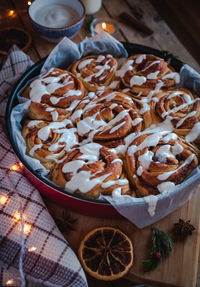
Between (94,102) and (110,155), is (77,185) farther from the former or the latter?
(94,102)

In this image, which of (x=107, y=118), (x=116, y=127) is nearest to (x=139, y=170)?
(x=116, y=127)

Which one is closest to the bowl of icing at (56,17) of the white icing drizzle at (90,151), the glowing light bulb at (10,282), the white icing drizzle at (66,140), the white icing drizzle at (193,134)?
the white icing drizzle at (66,140)

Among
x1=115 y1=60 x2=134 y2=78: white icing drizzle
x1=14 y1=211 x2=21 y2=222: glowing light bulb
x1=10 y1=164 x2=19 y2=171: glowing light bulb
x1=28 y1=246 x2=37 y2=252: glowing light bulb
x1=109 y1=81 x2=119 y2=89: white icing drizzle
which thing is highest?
x1=10 y1=164 x2=19 y2=171: glowing light bulb

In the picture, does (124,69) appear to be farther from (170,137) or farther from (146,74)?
(170,137)

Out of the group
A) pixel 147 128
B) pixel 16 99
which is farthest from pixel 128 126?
pixel 16 99

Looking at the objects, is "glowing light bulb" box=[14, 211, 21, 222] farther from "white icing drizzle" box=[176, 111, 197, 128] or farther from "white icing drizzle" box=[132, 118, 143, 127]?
"white icing drizzle" box=[176, 111, 197, 128]

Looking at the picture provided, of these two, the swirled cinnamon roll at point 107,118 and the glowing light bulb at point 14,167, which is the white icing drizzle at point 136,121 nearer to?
the swirled cinnamon roll at point 107,118

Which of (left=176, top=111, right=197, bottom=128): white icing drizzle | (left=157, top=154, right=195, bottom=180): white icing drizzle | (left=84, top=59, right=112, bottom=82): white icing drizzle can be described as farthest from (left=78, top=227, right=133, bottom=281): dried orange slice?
(left=84, top=59, right=112, bottom=82): white icing drizzle
